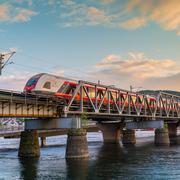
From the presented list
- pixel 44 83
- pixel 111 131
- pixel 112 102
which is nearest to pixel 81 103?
pixel 44 83

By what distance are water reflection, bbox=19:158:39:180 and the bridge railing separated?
10.7 m

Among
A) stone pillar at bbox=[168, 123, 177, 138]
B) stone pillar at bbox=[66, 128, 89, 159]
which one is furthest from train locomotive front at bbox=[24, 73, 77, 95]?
stone pillar at bbox=[168, 123, 177, 138]

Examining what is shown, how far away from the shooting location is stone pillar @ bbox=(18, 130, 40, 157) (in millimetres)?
63066

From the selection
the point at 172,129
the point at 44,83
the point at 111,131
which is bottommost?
the point at 172,129

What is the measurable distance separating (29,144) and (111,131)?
6073cm

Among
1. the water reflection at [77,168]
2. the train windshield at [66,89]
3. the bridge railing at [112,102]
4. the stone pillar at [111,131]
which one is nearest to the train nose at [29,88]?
the train windshield at [66,89]

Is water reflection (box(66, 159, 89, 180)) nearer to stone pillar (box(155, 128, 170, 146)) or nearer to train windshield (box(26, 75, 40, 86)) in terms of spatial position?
train windshield (box(26, 75, 40, 86))

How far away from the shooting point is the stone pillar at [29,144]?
6307cm

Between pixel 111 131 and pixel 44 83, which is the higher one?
pixel 44 83

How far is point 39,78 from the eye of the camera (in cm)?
5953

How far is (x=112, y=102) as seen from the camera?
79.9 metres

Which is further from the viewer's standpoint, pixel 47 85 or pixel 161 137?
pixel 161 137

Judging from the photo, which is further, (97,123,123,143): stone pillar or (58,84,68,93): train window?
(97,123,123,143): stone pillar

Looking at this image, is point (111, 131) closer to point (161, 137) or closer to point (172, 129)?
point (161, 137)
